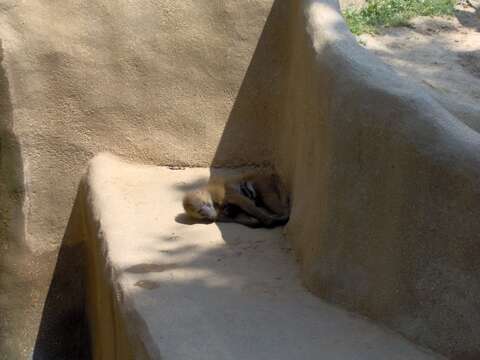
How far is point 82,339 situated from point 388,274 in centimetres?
290

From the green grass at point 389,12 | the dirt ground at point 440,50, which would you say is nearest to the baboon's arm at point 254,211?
the dirt ground at point 440,50

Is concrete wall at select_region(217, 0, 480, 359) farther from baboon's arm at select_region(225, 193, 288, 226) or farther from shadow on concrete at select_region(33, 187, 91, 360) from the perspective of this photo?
shadow on concrete at select_region(33, 187, 91, 360)

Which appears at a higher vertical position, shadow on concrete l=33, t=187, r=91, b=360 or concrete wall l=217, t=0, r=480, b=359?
concrete wall l=217, t=0, r=480, b=359

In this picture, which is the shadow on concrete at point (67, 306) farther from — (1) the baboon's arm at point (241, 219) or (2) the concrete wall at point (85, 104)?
(1) the baboon's arm at point (241, 219)

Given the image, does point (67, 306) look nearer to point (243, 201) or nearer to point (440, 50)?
point (243, 201)

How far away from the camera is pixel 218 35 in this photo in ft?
17.2

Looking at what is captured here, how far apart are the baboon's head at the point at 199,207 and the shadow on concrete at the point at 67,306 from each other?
37.0 inches

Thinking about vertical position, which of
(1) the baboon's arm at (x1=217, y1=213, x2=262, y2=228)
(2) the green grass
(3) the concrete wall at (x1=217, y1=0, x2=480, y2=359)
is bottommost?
(1) the baboon's arm at (x1=217, y1=213, x2=262, y2=228)

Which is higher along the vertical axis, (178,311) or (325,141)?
(325,141)

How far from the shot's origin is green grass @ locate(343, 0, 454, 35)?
7.31 metres

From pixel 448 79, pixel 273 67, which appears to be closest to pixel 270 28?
pixel 273 67

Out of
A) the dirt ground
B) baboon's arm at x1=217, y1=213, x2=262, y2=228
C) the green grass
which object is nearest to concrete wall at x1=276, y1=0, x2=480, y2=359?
baboon's arm at x1=217, y1=213, x2=262, y2=228

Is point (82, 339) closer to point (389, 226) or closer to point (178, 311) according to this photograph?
point (178, 311)

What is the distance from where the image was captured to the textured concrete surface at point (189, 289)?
10.6 ft
